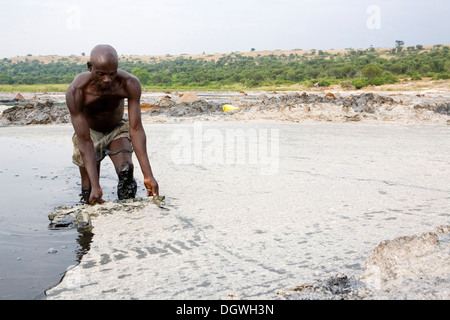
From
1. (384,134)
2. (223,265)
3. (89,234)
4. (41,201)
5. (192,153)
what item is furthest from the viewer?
(384,134)

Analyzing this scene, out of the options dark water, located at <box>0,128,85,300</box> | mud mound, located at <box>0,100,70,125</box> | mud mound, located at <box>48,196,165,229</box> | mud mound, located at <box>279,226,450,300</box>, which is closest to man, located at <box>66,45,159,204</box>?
mud mound, located at <box>48,196,165,229</box>

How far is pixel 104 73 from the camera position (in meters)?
3.77

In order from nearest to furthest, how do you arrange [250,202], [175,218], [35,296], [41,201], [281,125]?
[35,296]
[175,218]
[250,202]
[41,201]
[281,125]

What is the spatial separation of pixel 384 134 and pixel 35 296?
7.79m

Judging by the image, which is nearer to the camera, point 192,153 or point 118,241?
point 118,241

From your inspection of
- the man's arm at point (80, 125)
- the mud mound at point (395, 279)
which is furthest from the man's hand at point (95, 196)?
the mud mound at point (395, 279)

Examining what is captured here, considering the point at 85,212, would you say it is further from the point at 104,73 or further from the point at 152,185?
the point at 104,73

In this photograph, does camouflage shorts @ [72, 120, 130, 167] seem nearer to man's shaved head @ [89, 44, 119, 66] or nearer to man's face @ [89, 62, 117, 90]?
man's face @ [89, 62, 117, 90]

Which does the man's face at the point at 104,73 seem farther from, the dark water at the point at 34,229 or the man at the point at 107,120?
the dark water at the point at 34,229

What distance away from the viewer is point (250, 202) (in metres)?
4.31

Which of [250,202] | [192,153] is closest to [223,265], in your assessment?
[250,202]

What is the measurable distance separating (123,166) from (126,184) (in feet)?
0.56

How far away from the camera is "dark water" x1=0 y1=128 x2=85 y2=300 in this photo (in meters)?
2.73

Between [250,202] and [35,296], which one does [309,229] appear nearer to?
[250,202]
